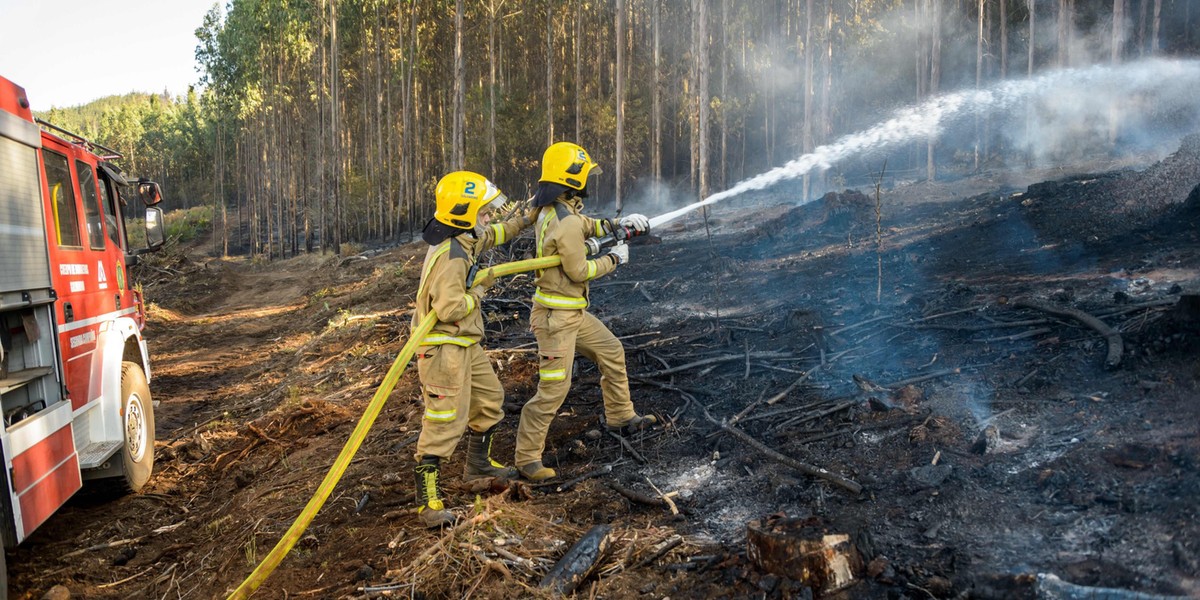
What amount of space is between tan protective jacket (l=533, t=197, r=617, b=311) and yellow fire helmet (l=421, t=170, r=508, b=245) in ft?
2.22

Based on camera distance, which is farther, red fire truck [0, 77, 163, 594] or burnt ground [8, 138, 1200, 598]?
red fire truck [0, 77, 163, 594]

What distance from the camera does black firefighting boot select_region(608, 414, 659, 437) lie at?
21.5ft

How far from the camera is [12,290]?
15.5ft

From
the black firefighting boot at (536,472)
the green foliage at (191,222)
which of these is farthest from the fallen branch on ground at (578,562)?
the green foliage at (191,222)

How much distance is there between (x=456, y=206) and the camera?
17.5 feet

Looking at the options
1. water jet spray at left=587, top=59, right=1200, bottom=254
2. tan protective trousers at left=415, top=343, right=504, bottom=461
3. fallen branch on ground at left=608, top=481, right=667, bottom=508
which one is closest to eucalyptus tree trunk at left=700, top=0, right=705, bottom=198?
water jet spray at left=587, top=59, right=1200, bottom=254

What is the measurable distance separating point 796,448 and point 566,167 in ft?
8.65

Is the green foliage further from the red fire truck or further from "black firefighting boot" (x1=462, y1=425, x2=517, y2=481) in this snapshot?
"black firefighting boot" (x1=462, y1=425, x2=517, y2=481)

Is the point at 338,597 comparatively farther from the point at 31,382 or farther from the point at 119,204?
the point at 119,204

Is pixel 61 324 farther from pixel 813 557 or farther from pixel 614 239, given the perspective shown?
pixel 813 557

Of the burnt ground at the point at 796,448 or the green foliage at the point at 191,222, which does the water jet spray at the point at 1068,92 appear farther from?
the green foliage at the point at 191,222

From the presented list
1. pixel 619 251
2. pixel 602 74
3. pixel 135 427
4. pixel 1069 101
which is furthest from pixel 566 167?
pixel 602 74

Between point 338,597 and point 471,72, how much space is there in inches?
1625

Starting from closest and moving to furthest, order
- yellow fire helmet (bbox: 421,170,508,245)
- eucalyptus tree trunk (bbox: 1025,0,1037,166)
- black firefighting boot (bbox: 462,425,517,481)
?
yellow fire helmet (bbox: 421,170,508,245)
black firefighting boot (bbox: 462,425,517,481)
eucalyptus tree trunk (bbox: 1025,0,1037,166)
